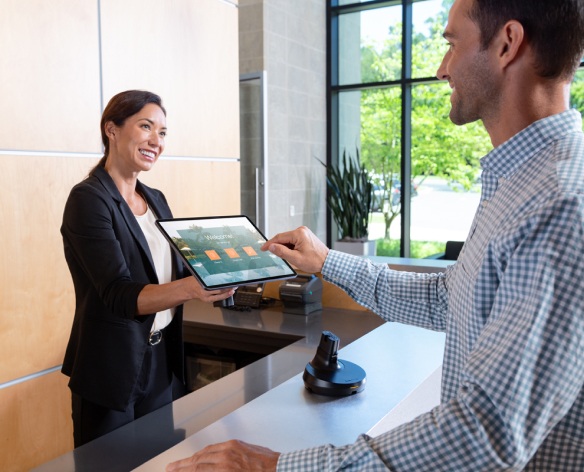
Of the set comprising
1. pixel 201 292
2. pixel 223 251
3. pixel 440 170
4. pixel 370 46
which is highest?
pixel 370 46

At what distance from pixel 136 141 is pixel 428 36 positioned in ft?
17.3

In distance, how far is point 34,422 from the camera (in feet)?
7.17

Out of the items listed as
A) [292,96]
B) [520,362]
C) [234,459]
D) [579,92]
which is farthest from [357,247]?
[520,362]

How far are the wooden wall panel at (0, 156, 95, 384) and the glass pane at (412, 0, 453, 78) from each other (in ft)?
16.7

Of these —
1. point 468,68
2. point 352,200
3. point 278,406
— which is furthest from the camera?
point 352,200

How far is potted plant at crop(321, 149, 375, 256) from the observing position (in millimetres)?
6527

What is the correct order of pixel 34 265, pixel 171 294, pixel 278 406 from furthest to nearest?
pixel 34 265 → pixel 171 294 → pixel 278 406

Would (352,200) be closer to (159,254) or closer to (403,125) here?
(403,125)

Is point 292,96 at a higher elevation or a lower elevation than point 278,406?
higher

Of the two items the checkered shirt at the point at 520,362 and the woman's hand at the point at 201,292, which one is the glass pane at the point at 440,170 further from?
the checkered shirt at the point at 520,362

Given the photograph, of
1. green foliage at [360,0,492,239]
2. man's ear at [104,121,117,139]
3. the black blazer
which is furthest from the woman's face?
green foliage at [360,0,492,239]

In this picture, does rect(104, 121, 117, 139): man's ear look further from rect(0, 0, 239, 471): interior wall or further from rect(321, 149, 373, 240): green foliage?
rect(321, 149, 373, 240): green foliage

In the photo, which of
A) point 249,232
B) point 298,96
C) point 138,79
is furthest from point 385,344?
point 298,96

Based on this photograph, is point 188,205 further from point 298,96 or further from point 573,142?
point 298,96
